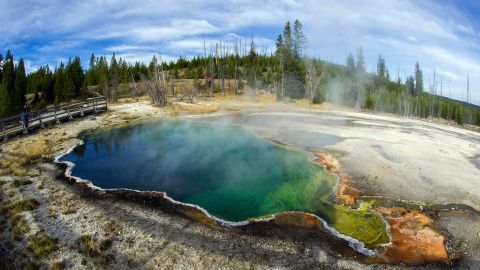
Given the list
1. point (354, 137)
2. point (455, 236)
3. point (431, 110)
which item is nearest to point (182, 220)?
point (455, 236)

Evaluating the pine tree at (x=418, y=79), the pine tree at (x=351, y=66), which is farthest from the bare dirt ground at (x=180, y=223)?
the pine tree at (x=418, y=79)

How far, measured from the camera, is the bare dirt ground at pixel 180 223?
9.02m

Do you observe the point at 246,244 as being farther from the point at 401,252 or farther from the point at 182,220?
the point at 401,252

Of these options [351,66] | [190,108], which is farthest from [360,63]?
[190,108]

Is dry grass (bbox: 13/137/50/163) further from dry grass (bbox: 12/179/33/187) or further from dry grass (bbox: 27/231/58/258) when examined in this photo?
dry grass (bbox: 27/231/58/258)

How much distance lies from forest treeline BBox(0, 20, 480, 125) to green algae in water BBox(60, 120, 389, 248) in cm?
2082

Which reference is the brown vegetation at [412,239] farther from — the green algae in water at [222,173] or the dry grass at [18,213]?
the dry grass at [18,213]

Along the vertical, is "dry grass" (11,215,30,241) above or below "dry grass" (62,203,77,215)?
below

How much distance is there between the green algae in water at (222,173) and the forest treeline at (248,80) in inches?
820

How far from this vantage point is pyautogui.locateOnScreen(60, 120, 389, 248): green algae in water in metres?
12.1

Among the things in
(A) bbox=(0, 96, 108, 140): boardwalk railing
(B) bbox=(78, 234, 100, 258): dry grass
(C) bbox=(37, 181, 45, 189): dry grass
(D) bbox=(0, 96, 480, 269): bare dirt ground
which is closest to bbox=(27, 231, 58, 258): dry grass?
(D) bbox=(0, 96, 480, 269): bare dirt ground

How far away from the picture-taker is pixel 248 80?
6053 cm

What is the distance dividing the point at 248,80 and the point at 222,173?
150 feet

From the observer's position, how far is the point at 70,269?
8555 mm
